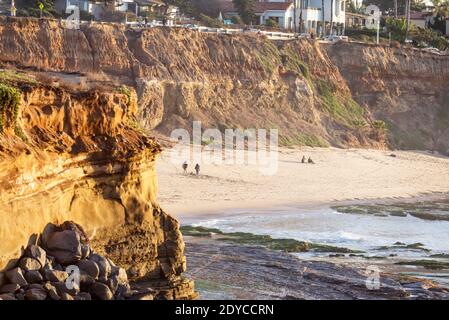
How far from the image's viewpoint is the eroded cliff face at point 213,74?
52.6 meters

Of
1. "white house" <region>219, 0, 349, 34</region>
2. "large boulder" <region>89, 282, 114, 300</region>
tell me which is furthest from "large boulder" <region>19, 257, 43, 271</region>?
"white house" <region>219, 0, 349, 34</region>

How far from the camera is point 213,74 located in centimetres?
5928

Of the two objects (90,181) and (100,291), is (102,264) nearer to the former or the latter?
(100,291)

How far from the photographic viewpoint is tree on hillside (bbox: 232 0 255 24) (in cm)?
7606

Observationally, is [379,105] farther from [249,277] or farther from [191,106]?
[249,277]

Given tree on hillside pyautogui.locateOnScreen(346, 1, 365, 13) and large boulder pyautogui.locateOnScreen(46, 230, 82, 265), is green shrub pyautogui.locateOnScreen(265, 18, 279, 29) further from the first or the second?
large boulder pyautogui.locateOnScreen(46, 230, 82, 265)

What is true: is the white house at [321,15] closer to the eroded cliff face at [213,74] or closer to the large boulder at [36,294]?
the eroded cliff face at [213,74]

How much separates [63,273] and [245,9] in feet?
204

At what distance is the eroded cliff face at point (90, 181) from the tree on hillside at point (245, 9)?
56925 millimetres

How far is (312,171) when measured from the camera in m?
49.0

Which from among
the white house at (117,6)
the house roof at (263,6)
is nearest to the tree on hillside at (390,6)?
the house roof at (263,6)

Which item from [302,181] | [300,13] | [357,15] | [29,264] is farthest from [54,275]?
[357,15]

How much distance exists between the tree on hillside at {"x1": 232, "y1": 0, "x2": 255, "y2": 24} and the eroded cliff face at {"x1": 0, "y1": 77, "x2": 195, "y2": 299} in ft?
187
